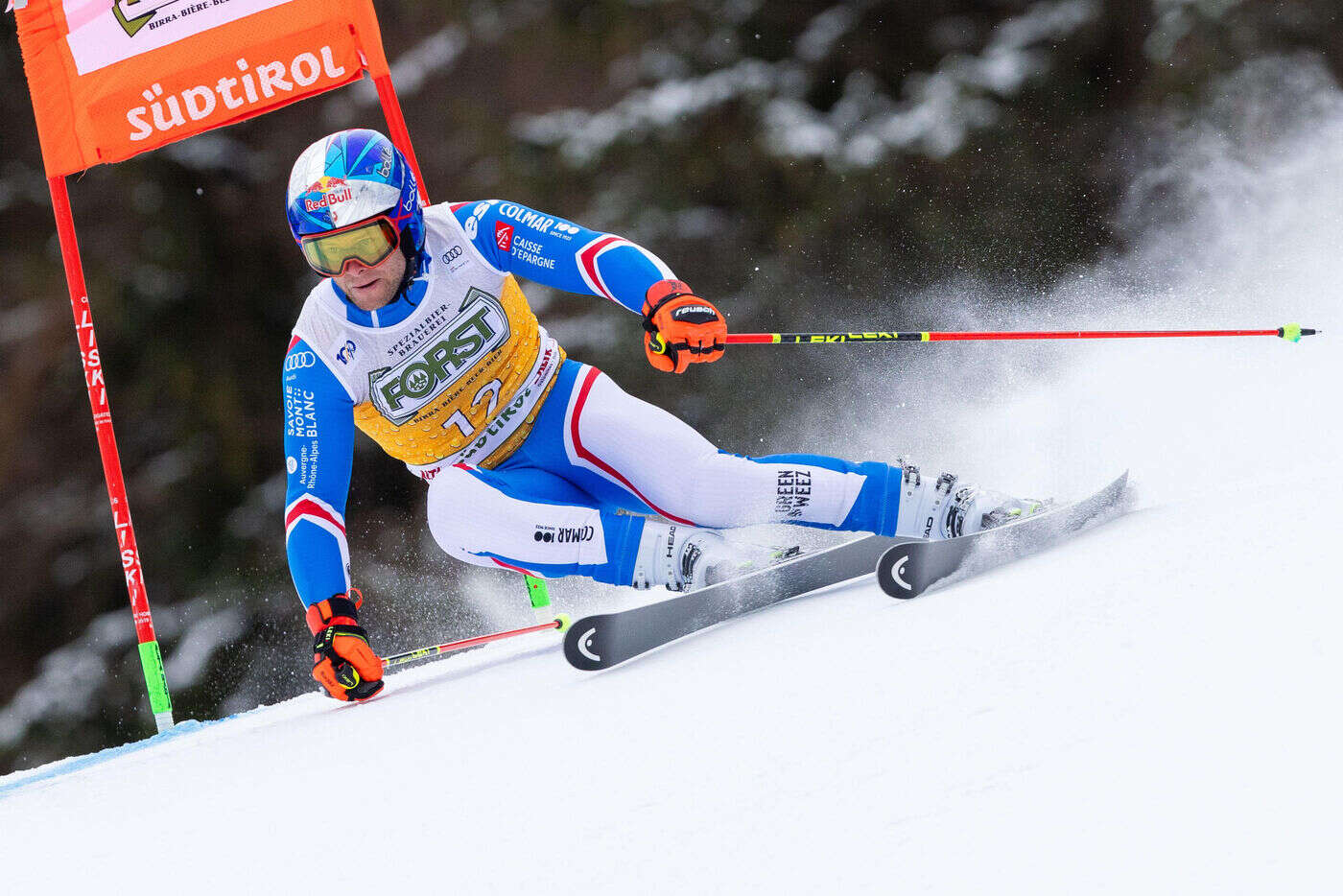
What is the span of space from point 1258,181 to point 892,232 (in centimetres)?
173

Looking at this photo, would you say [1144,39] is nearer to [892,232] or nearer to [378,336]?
[892,232]

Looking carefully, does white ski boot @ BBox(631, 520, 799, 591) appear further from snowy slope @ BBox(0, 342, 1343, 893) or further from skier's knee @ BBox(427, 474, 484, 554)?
skier's knee @ BBox(427, 474, 484, 554)

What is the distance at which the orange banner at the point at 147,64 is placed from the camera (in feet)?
9.46

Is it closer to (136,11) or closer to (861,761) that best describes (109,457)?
(136,11)

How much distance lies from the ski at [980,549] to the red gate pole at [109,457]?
78.4 inches

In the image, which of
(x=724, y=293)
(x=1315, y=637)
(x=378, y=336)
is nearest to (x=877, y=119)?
(x=724, y=293)

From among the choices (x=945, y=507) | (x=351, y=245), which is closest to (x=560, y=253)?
(x=351, y=245)

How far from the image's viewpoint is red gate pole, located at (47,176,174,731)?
2838 millimetres

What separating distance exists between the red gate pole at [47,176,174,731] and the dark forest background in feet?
9.11

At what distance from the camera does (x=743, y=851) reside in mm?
1021

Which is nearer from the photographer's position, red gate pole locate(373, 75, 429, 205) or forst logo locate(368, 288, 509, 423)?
forst logo locate(368, 288, 509, 423)

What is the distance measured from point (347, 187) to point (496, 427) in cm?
62

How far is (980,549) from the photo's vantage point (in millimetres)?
1996

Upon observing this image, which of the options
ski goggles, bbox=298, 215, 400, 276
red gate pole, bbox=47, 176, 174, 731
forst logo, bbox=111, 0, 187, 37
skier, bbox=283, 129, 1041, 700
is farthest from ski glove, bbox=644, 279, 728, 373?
forst logo, bbox=111, 0, 187, 37
